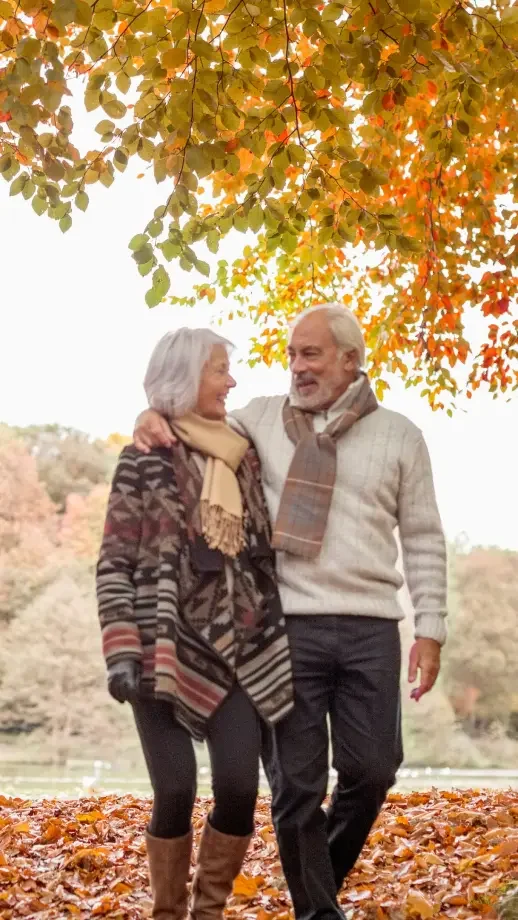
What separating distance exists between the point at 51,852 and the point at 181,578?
2.82m

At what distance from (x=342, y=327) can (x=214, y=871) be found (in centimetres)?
172

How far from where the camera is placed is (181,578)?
3.18m

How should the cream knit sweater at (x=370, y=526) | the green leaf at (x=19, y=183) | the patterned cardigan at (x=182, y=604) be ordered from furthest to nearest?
the green leaf at (x=19, y=183) < the cream knit sweater at (x=370, y=526) < the patterned cardigan at (x=182, y=604)

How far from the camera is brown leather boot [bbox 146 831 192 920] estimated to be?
3129mm

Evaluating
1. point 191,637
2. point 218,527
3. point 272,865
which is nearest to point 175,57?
point 218,527

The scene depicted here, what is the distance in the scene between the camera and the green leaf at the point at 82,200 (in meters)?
4.13

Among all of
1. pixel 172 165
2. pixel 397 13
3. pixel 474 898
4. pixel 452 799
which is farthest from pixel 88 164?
pixel 452 799

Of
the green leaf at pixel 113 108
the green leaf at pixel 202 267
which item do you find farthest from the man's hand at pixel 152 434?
the green leaf at pixel 113 108

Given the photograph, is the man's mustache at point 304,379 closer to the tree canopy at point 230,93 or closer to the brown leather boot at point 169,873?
the tree canopy at point 230,93

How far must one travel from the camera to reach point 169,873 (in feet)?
10.3

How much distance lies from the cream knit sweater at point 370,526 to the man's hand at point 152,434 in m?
0.41

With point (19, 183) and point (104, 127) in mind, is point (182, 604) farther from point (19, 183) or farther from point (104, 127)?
point (19, 183)

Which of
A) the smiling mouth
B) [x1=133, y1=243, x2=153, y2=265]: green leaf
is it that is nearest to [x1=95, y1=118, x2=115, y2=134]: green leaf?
[x1=133, y1=243, x2=153, y2=265]: green leaf

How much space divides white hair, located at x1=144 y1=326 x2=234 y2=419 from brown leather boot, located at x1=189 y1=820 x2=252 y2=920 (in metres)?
1.25
